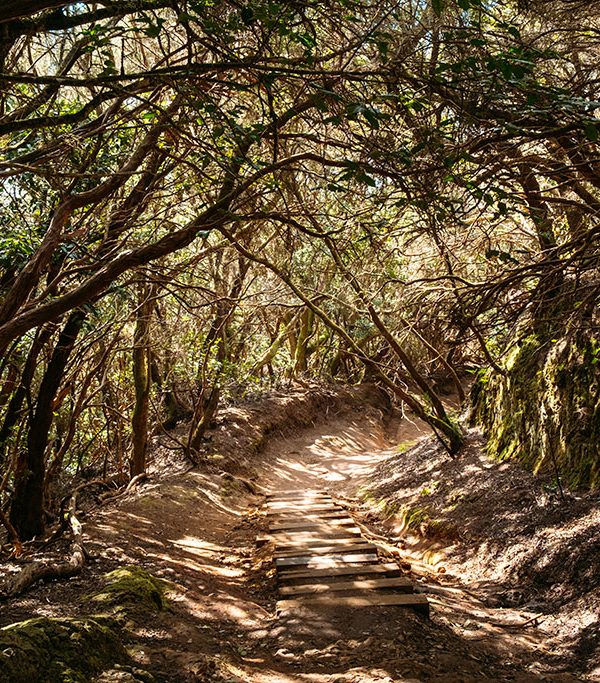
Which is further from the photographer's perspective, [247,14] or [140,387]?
[140,387]

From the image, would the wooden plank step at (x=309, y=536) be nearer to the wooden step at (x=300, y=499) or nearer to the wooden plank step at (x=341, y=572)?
the wooden plank step at (x=341, y=572)

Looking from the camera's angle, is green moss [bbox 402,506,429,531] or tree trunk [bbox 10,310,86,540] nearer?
tree trunk [bbox 10,310,86,540]

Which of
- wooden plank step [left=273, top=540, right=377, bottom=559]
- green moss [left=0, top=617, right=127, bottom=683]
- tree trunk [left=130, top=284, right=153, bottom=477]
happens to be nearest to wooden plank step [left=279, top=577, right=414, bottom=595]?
wooden plank step [left=273, top=540, right=377, bottom=559]

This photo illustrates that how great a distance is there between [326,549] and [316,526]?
1.21 metres

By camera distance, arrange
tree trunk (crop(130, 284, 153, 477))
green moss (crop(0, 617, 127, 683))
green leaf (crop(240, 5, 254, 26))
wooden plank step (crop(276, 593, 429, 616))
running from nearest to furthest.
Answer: green moss (crop(0, 617, 127, 683)), green leaf (crop(240, 5, 254, 26)), wooden plank step (crop(276, 593, 429, 616)), tree trunk (crop(130, 284, 153, 477))

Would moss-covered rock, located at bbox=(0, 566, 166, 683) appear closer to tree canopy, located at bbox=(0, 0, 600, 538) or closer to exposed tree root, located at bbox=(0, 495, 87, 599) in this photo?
exposed tree root, located at bbox=(0, 495, 87, 599)

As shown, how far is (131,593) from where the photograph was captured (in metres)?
4.91

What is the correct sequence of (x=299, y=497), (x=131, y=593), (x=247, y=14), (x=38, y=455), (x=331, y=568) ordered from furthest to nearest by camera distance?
(x=299, y=497), (x=38, y=455), (x=331, y=568), (x=131, y=593), (x=247, y=14)

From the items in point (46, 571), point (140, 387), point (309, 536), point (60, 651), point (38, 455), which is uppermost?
point (140, 387)

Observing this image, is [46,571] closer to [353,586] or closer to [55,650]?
[55,650]

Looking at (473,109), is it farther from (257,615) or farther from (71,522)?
(71,522)

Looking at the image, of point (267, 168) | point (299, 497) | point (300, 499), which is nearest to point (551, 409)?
point (300, 499)

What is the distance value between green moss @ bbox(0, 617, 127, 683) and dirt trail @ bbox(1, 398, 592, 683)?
216 millimetres

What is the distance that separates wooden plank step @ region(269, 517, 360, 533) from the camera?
7.84 metres
